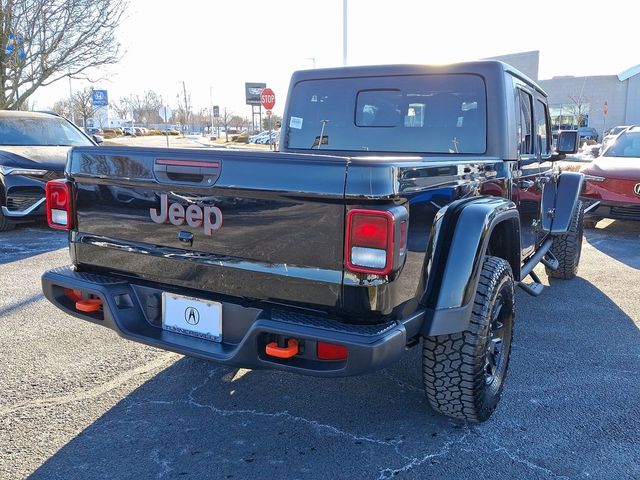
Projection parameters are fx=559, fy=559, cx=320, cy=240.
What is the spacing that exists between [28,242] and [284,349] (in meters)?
6.01

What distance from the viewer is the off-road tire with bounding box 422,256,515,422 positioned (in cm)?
266

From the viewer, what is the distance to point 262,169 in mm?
2281

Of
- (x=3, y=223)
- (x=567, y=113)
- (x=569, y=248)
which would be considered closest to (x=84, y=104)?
(x=3, y=223)

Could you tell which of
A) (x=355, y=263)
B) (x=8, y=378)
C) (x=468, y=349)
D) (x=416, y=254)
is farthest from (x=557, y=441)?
(x=8, y=378)

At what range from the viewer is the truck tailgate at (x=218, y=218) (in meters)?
2.22

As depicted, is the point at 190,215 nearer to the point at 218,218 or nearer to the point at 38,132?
the point at 218,218

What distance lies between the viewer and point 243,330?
2447 millimetres

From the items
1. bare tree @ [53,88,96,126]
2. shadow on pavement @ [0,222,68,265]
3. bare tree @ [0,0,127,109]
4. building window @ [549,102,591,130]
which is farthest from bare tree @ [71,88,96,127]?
building window @ [549,102,591,130]

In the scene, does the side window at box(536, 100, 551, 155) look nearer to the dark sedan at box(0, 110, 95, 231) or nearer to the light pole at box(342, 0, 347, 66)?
the dark sedan at box(0, 110, 95, 231)

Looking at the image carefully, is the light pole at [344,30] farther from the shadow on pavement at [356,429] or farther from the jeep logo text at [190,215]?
the jeep logo text at [190,215]

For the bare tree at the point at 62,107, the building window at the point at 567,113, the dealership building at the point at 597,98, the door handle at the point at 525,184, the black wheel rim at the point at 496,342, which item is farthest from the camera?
the bare tree at the point at 62,107

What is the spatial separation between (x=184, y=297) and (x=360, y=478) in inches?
44.1

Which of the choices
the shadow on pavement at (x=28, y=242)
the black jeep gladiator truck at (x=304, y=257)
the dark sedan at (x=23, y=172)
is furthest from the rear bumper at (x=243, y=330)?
the dark sedan at (x=23, y=172)

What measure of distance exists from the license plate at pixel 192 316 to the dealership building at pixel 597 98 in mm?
54424
